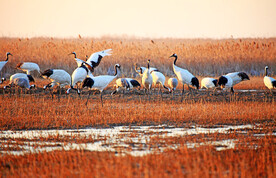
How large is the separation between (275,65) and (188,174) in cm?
1735

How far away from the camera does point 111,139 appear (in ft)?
19.3

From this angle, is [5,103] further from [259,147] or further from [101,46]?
[101,46]

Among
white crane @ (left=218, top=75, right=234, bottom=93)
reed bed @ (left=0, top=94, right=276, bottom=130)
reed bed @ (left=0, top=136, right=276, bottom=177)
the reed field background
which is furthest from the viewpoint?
white crane @ (left=218, top=75, right=234, bottom=93)

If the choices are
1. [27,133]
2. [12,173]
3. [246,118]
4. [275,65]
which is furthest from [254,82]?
[12,173]

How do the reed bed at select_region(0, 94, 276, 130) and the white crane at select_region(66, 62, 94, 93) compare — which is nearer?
the reed bed at select_region(0, 94, 276, 130)

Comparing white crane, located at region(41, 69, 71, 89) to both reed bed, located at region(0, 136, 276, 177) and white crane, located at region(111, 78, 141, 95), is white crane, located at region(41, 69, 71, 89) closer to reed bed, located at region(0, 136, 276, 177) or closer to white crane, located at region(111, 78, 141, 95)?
white crane, located at region(111, 78, 141, 95)

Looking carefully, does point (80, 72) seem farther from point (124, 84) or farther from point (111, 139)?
point (111, 139)

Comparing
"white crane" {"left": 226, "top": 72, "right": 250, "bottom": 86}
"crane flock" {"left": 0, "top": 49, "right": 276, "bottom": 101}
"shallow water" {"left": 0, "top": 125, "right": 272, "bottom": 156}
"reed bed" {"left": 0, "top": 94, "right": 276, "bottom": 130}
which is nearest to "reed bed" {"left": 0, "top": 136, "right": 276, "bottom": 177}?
"shallow water" {"left": 0, "top": 125, "right": 272, "bottom": 156}

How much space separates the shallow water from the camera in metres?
5.26

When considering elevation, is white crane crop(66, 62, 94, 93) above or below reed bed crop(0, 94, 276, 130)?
above

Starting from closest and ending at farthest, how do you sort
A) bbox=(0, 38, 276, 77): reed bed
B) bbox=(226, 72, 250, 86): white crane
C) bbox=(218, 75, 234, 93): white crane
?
1. bbox=(218, 75, 234, 93): white crane
2. bbox=(226, 72, 250, 86): white crane
3. bbox=(0, 38, 276, 77): reed bed

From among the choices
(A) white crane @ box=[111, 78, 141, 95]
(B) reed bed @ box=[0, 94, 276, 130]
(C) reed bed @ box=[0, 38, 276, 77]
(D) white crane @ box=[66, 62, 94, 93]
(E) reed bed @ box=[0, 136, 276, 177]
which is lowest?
(E) reed bed @ box=[0, 136, 276, 177]

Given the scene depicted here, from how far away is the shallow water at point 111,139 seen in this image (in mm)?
5258

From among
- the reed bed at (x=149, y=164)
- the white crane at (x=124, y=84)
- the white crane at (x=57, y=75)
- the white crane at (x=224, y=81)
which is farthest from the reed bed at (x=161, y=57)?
the reed bed at (x=149, y=164)
